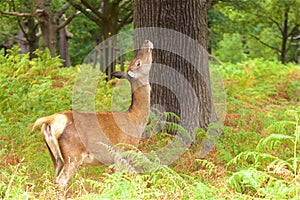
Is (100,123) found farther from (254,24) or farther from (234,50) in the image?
(234,50)

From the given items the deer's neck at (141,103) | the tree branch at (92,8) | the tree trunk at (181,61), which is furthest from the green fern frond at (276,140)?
the tree branch at (92,8)

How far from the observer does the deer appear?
235 inches

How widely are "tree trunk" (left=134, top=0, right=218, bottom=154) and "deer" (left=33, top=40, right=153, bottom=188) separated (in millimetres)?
1449

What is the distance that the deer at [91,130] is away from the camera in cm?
596

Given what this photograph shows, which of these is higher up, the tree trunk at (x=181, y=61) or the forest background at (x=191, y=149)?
the tree trunk at (x=181, y=61)

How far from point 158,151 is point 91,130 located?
4.45 feet

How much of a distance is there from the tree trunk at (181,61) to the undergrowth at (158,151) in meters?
0.37

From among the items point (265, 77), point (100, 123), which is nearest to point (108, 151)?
point (100, 123)

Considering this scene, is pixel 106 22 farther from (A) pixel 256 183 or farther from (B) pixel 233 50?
(B) pixel 233 50

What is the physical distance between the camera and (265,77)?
52.5ft

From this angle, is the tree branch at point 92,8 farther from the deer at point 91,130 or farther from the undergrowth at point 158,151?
the deer at point 91,130

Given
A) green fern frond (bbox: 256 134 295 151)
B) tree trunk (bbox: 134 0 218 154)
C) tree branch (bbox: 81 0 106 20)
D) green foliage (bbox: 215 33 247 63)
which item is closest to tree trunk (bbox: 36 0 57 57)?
tree branch (bbox: 81 0 106 20)

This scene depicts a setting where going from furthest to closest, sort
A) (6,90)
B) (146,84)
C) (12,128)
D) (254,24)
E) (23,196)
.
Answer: (254,24)
(6,90)
(12,128)
(146,84)
(23,196)

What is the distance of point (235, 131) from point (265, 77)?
787cm
